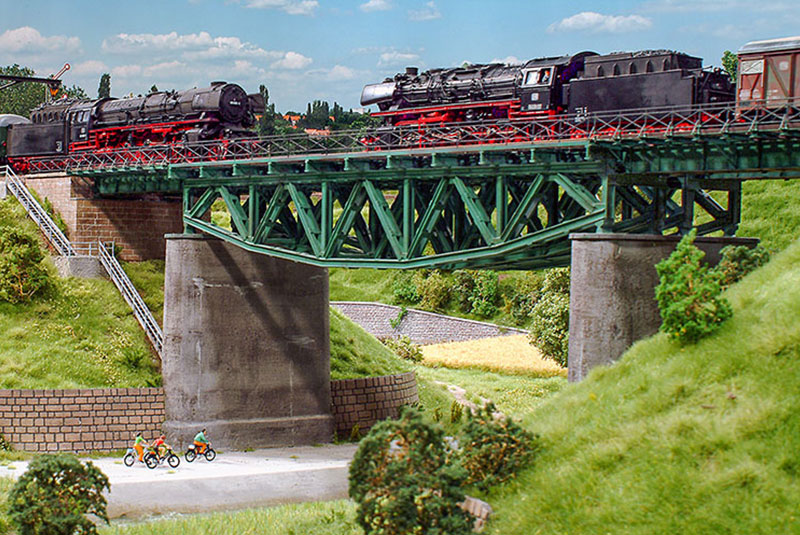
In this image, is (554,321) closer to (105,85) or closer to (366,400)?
(366,400)

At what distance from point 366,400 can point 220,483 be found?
38.9 feet

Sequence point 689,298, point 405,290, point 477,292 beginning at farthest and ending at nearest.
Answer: point 405,290 < point 477,292 < point 689,298

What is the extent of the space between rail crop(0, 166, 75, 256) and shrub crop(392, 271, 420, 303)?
3228cm

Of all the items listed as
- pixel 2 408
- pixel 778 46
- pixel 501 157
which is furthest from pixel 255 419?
pixel 778 46

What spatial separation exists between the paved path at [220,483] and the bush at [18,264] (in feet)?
31.4

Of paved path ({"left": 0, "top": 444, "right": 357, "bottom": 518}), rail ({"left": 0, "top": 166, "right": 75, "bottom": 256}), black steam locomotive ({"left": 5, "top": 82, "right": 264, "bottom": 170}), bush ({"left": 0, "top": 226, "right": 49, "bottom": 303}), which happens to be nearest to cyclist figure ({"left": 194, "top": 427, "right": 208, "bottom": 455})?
paved path ({"left": 0, "top": 444, "right": 357, "bottom": 518})

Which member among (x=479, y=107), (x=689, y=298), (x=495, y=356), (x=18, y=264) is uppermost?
(x=479, y=107)

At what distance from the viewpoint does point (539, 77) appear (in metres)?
37.5

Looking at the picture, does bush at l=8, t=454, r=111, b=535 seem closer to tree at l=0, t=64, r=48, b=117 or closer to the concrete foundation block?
the concrete foundation block

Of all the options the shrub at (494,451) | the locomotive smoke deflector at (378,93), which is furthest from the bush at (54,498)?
the locomotive smoke deflector at (378,93)

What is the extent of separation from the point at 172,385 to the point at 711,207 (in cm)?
2189

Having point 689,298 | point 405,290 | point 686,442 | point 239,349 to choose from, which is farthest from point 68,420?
point 405,290

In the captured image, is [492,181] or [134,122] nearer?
[492,181]

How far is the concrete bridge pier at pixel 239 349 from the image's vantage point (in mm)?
43344
